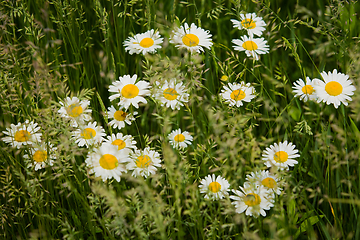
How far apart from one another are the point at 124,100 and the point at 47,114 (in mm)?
371

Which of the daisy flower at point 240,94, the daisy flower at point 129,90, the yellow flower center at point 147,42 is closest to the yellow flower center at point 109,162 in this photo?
the daisy flower at point 129,90

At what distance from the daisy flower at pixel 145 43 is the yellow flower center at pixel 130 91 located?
0.24 meters

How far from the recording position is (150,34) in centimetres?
170

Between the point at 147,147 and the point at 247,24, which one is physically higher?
the point at 247,24

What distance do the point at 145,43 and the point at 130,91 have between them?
1.15 ft

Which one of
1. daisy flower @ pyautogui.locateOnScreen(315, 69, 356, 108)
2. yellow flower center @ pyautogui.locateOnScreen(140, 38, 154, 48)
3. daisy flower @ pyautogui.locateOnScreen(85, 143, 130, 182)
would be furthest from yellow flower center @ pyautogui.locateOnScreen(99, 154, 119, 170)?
daisy flower @ pyautogui.locateOnScreen(315, 69, 356, 108)

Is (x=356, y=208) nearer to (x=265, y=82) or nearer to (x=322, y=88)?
(x=322, y=88)

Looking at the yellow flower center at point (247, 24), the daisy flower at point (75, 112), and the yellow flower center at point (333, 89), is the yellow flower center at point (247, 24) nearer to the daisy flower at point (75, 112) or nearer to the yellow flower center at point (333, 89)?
the yellow flower center at point (333, 89)

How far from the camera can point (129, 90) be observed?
1486 millimetres

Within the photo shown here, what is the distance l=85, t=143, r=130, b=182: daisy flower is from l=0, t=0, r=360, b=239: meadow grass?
0.12 feet

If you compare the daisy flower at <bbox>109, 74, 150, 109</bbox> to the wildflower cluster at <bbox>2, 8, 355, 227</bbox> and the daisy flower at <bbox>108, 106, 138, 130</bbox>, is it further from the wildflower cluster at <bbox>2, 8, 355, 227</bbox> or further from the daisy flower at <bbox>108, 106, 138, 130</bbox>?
the daisy flower at <bbox>108, 106, 138, 130</bbox>

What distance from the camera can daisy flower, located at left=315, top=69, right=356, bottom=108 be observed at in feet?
4.68

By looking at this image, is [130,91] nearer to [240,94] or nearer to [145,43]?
[145,43]

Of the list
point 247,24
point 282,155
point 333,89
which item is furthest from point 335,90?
point 247,24
